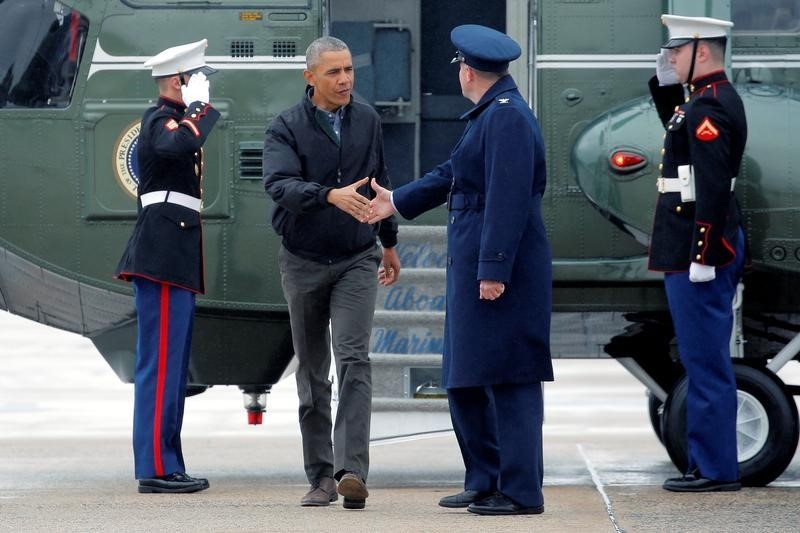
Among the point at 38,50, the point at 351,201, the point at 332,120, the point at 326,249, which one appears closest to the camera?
the point at 351,201

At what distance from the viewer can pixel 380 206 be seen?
262 inches

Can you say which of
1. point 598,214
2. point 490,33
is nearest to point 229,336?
point 598,214

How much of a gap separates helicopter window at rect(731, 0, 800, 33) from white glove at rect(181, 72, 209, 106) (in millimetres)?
2538

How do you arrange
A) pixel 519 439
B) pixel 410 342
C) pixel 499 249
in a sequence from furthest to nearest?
pixel 410 342
pixel 519 439
pixel 499 249

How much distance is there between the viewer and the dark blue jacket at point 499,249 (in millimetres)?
6195

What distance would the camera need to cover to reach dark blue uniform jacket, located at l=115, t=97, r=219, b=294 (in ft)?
23.8

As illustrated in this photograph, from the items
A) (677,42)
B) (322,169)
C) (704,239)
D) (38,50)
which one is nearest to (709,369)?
(704,239)

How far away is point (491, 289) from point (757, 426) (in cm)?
207

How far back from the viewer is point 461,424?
658 cm

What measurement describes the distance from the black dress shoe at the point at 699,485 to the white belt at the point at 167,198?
96.0 inches

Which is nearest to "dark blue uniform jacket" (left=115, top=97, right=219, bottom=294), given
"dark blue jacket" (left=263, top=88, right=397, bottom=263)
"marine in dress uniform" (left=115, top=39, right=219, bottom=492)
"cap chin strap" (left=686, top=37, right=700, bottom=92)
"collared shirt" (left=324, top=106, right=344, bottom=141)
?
"marine in dress uniform" (left=115, top=39, right=219, bottom=492)

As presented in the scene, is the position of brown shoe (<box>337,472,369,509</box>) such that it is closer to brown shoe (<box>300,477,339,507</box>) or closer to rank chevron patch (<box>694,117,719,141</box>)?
brown shoe (<box>300,477,339,507</box>)

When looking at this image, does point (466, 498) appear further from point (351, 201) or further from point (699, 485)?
point (351, 201)

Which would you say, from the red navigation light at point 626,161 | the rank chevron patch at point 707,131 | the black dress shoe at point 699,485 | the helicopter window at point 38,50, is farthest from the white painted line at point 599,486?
the helicopter window at point 38,50
